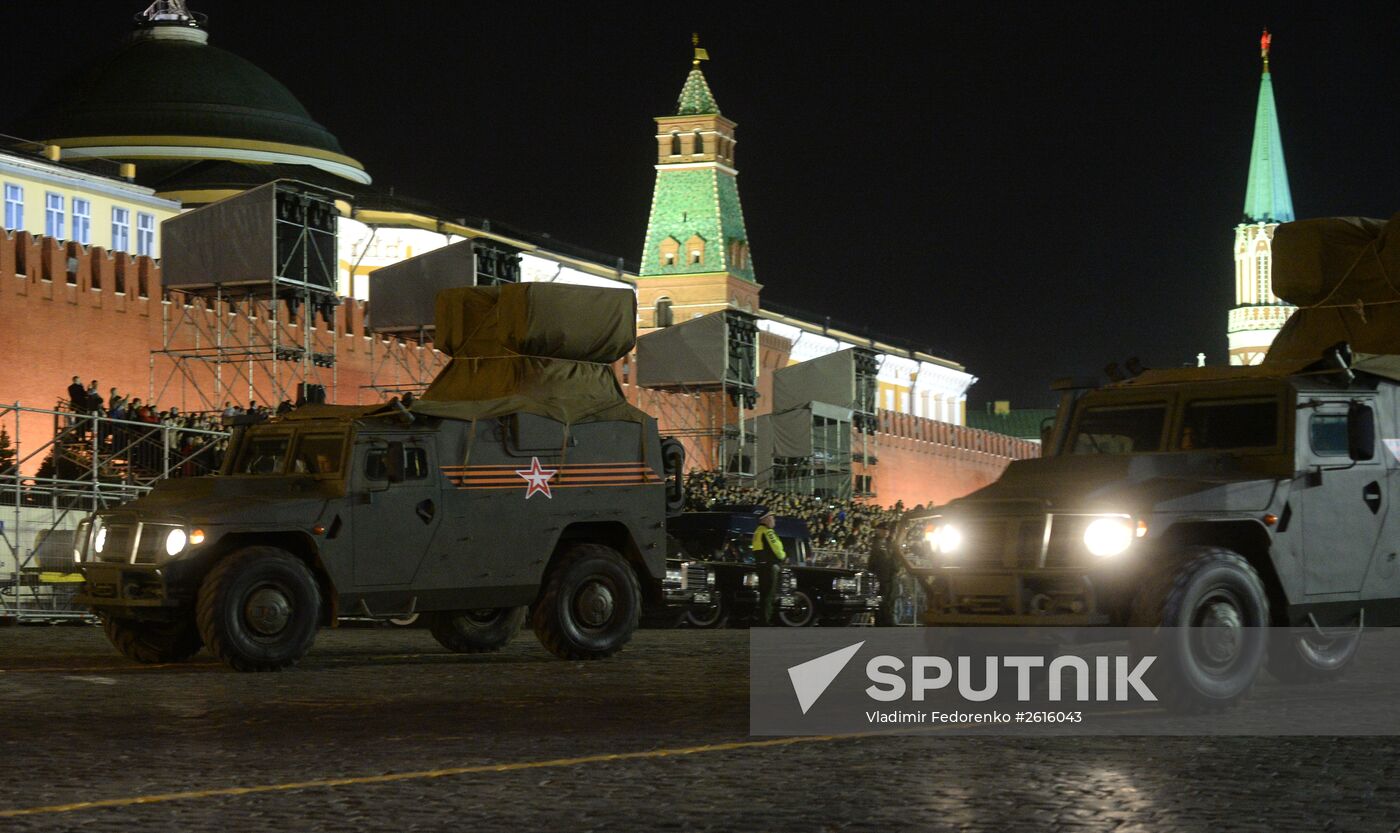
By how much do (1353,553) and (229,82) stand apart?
220ft

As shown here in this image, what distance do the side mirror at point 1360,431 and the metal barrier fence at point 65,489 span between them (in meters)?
10.0

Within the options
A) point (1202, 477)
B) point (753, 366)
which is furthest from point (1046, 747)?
point (753, 366)

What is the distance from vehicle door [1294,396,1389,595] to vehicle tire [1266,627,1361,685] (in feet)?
1.60

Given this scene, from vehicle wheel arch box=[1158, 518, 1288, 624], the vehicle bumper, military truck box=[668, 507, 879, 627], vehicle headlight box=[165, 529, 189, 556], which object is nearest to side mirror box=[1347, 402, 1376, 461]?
vehicle wheel arch box=[1158, 518, 1288, 624]

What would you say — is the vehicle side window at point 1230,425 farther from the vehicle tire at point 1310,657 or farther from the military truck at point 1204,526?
the vehicle tire at point 1310,657

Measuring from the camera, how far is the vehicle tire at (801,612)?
86.3 feet

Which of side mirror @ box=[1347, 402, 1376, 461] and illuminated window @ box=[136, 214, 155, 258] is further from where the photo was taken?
illuminated window @ box=[136, 214, 155, 258]

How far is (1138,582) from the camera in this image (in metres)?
11.5

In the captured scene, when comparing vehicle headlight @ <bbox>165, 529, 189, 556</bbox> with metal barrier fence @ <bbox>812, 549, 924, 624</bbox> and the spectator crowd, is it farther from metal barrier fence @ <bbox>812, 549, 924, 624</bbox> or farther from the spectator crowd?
the spectator crowd

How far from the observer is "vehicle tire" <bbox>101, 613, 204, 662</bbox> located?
15820 mm

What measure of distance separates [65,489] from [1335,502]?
16.6m

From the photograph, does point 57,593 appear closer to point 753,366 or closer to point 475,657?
point 475,657

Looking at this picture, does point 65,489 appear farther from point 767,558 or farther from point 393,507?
point 393,507

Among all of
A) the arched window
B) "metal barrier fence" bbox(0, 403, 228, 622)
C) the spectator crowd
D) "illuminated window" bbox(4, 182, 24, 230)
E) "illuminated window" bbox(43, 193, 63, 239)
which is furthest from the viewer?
the arched window
